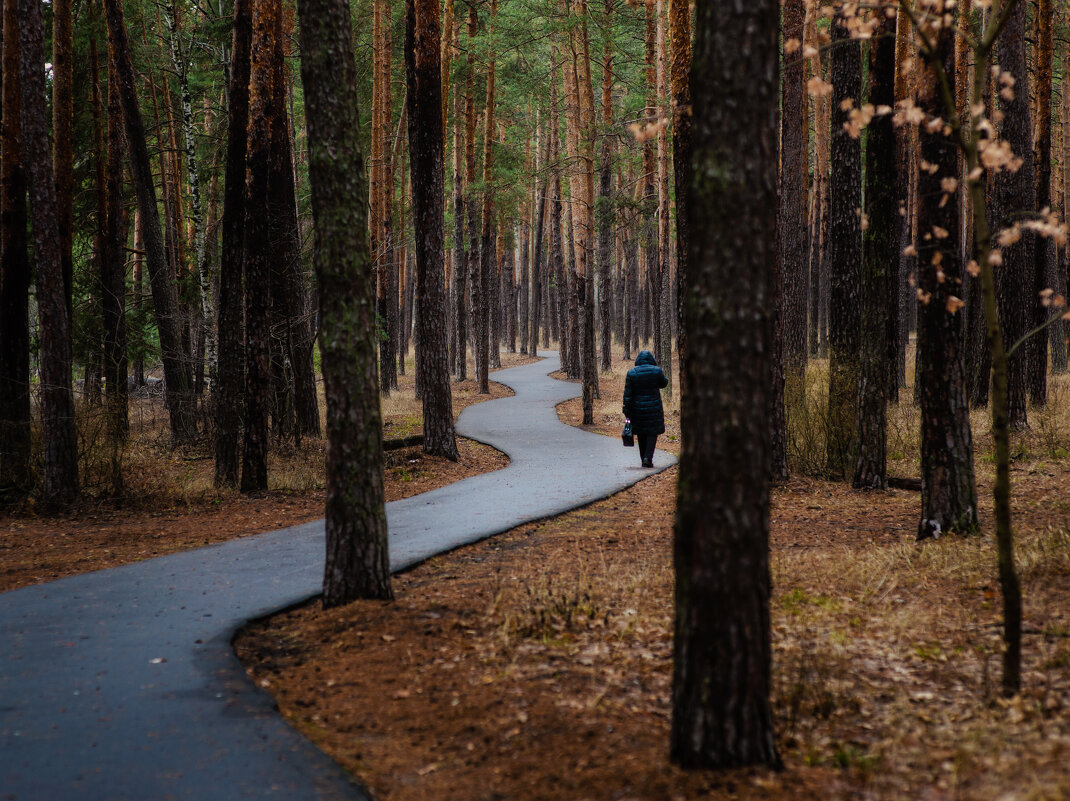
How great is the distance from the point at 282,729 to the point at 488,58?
24.7 m

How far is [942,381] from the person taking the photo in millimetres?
7473

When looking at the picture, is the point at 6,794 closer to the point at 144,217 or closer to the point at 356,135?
the point at 356,135

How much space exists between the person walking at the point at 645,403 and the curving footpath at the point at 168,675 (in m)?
3.82

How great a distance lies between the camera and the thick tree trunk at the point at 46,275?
10125 mm

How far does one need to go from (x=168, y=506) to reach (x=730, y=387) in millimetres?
10232

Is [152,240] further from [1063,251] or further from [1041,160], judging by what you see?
[1063,251]

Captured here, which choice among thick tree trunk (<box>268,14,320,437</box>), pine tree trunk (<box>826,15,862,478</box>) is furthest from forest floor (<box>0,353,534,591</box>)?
pine tree trunk (<box>826,15,862,478</box>)

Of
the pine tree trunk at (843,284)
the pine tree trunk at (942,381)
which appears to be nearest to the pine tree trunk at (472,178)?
the pine tree trunk at (843,284)

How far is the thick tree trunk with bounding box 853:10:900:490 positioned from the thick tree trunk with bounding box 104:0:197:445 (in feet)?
36.7

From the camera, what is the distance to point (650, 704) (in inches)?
173

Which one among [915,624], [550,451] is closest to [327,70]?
[915,624]

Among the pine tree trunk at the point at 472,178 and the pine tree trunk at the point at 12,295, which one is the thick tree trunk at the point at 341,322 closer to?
the pine tree trunk at the point at 12,295

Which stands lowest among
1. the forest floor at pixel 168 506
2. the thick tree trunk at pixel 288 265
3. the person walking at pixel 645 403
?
the forest floor at pixel 168 506

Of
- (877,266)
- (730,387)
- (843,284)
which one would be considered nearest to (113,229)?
(843,284)
